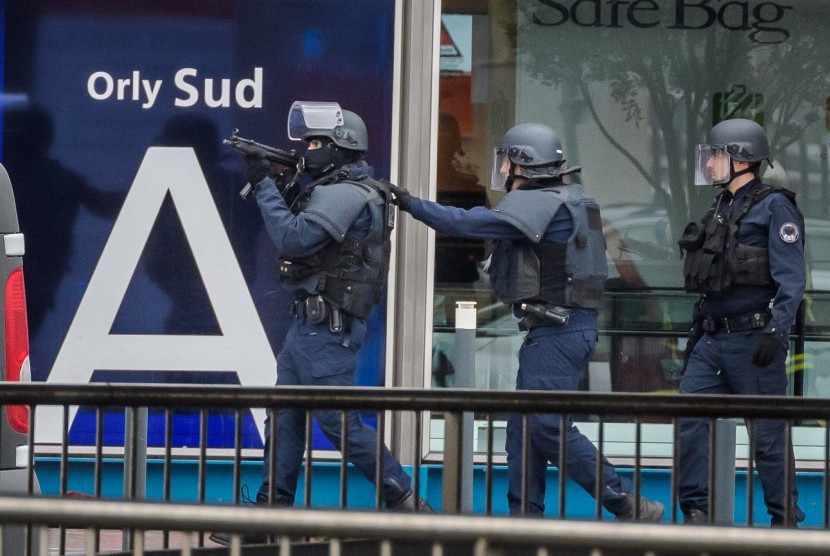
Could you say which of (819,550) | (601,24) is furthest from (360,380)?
(819,550)

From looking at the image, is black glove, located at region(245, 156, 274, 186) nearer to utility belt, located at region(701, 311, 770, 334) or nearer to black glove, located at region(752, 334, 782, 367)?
utility belt, located at region(701, 311, 770, 334)

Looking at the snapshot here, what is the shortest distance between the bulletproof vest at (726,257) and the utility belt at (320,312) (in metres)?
1.58

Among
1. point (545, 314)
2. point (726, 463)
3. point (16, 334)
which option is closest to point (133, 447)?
point (16, 334)

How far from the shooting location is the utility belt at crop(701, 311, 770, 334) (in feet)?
22.2

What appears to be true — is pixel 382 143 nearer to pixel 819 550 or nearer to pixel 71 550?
pixel 71 550

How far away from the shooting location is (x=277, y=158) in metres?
7.00

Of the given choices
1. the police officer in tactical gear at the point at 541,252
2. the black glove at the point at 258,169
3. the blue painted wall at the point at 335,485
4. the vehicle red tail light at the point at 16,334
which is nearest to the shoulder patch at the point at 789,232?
the police officer in tactical gear at the point at 541,252

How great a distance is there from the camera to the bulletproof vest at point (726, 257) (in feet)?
22.1

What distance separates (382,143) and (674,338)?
1894mm

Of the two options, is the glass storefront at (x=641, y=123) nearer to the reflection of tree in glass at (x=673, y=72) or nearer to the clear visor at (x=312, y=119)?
the reflection of tree in glass at (x=673, y=72)

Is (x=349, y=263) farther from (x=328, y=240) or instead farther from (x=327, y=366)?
(x=327, y=366)

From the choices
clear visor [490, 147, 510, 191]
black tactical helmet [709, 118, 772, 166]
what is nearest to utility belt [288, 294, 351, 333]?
clear visor [490, 147, 510, 191]

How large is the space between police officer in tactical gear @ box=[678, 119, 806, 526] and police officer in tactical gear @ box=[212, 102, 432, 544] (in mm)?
1463

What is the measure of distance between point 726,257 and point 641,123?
160cm
